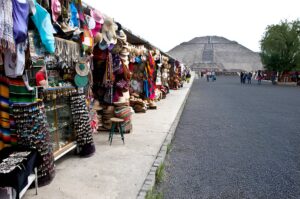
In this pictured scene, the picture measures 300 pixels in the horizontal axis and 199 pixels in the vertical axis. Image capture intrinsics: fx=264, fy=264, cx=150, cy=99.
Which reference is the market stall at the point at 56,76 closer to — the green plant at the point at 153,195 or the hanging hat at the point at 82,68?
the hanging hat at the point at 82,68

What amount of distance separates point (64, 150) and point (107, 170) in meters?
0.79

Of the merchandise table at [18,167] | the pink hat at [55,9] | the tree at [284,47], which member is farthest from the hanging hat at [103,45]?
the tree at [284,47]

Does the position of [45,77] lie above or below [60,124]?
above

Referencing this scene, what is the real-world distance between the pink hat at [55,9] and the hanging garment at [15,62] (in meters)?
0.68

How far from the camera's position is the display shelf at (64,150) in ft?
12.9

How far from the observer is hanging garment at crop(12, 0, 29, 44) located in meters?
2.68

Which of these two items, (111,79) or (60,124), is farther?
(111,79)

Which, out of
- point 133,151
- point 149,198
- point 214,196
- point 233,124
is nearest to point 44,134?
point 149,198

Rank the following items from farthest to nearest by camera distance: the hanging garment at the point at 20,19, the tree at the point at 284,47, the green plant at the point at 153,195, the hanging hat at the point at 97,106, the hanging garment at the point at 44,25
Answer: the tree at the point at 284,47 → the hanging hat at the point at 97,106 → the green plant at the point at 153,195 → the hanging garment at the point at 44,25 → the hanging garment at the point at 20,19

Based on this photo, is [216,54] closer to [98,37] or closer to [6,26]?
[98,37]

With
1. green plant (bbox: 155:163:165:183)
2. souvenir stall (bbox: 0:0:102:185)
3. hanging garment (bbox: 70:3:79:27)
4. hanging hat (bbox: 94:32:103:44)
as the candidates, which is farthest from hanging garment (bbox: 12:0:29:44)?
green plant (bbox: 155:163:165:183)

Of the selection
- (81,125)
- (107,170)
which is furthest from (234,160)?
(81,125)

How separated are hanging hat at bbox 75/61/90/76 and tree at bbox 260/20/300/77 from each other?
35937 millimetres

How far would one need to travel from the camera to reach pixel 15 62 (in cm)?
291
